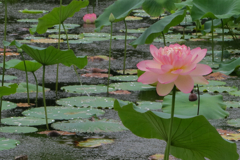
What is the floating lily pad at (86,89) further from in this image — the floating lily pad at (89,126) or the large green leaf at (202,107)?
the large green leaf at (202,107)

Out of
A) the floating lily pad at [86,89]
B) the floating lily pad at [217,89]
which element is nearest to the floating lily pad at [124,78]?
the floating lily pad at [86,89]

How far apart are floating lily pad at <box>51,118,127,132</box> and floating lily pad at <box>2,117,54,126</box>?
0.07 metres

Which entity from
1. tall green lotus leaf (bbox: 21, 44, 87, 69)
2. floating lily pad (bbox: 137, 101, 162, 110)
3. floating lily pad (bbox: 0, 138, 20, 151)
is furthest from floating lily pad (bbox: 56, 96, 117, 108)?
floating lily pad (bbox: 0, 138, 20, 151)

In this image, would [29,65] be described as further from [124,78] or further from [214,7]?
[214,7]

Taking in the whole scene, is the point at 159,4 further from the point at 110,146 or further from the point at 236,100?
the point at 110,146

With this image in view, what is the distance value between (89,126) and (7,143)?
44 cm

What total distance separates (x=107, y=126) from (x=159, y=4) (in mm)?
1981

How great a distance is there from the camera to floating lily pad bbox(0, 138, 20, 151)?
176 centimetres

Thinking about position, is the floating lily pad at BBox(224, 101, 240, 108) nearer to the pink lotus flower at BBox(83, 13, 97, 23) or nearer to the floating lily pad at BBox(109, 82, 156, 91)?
the floating lily pad at BBox(109, 82, 156, 91)

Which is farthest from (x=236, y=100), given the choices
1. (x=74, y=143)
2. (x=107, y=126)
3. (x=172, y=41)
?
(x=172, y=41)

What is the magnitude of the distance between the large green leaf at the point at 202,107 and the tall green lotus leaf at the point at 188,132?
71cm

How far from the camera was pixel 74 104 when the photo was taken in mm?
2492

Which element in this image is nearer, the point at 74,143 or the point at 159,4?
the point at 74,143

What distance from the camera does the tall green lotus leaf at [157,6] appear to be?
3.76m
